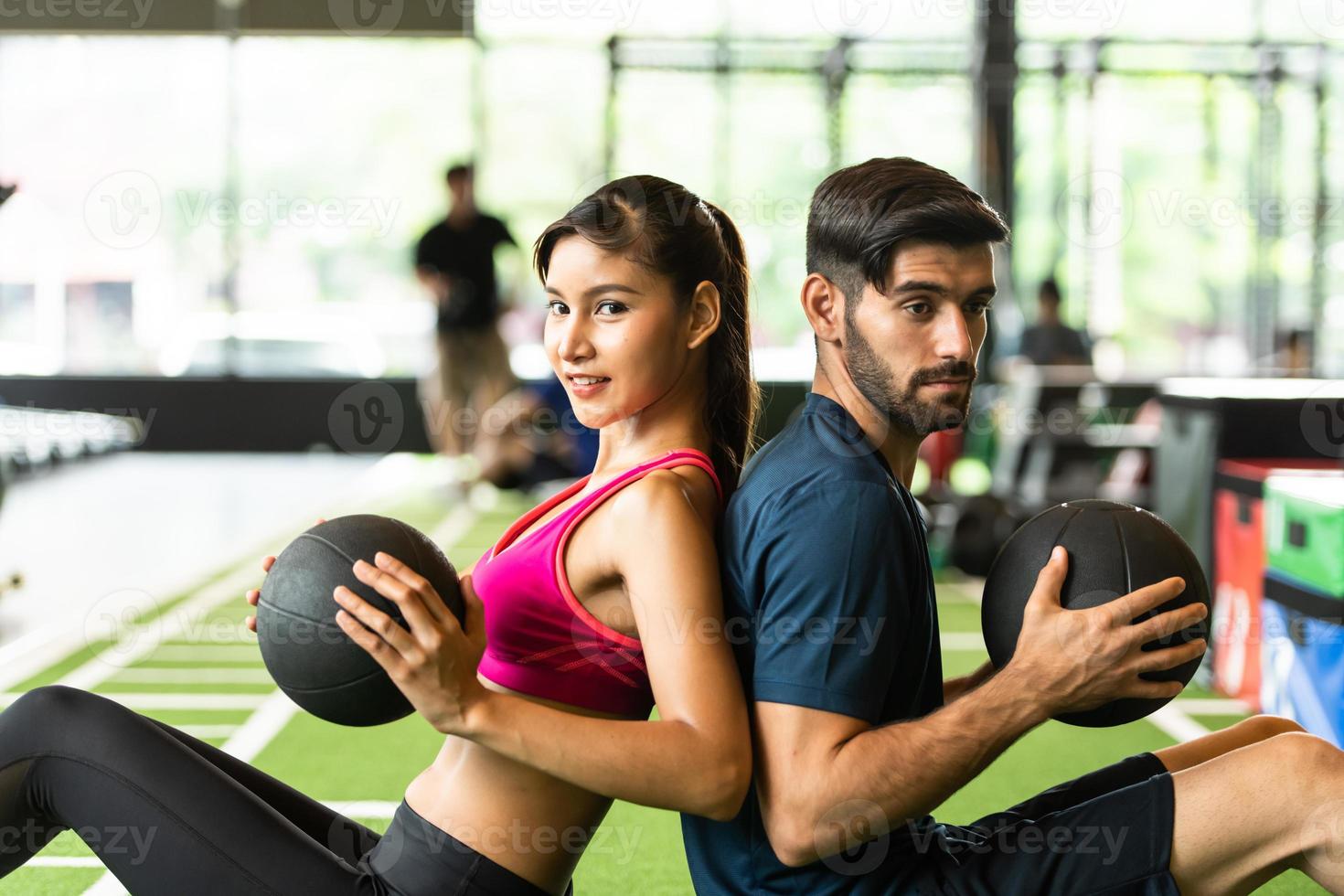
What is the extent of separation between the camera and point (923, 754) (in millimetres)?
1359

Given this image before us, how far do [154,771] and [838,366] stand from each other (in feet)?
2.95

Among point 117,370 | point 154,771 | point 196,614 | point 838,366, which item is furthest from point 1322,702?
point 117,370

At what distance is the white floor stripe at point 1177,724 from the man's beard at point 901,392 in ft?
7.85

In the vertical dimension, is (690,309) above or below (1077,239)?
below

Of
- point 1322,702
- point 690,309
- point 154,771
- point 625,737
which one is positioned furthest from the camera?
point 1322,702

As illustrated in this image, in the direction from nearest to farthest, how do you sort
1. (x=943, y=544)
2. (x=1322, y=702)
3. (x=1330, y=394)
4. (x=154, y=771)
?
(x=154, y=771) → (x=1322, y=702) → (x=1330, y=394) → (x=943, y=544)

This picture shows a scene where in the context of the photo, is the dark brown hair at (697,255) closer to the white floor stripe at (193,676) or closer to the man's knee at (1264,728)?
the man's knee at (1264,728)

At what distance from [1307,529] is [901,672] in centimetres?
236

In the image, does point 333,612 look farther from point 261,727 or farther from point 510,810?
point 261,727

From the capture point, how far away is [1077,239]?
450 inches

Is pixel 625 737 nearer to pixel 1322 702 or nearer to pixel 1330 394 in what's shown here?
pixel 1322 702

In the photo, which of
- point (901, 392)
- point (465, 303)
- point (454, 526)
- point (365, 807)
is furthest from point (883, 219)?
point (465, 303)

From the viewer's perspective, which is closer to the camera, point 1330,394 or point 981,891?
point 981,891

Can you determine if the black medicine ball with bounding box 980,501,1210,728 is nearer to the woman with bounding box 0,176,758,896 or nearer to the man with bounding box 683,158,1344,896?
the man with bounding box 683,158,1344,896
